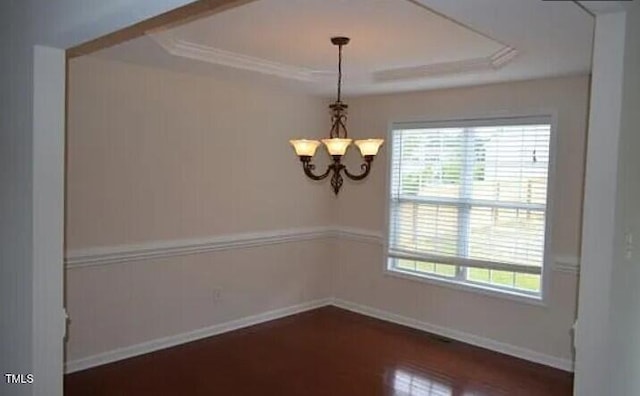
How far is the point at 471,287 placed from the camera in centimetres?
480

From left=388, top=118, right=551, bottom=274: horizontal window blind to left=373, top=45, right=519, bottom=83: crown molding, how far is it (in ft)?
2.24

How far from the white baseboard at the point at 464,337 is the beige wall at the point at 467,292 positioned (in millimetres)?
42

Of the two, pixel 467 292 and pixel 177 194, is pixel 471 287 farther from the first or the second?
pixel 177 194

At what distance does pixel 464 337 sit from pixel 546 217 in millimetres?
1341

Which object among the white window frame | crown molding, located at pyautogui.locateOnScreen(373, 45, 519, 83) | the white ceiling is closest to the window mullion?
the white window frame

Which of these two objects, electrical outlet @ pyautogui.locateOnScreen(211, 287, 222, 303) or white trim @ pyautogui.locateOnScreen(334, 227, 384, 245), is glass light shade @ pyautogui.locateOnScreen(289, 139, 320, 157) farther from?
white trim @ pyautogui.locateOnScreen(334, 227, 384, 245)

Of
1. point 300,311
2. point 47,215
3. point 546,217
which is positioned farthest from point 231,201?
point 546,217

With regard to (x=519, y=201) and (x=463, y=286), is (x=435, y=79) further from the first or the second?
(x=463, y=286)

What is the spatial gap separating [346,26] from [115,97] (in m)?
1.93

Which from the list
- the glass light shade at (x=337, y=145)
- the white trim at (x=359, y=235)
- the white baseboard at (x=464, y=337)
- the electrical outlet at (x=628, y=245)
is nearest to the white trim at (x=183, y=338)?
the white baseboard at (x=464, y=337)

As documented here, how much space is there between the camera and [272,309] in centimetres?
539

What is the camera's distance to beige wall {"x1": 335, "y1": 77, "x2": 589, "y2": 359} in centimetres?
421

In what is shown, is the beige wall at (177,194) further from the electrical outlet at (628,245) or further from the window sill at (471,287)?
the electrical outlet at (628,245)

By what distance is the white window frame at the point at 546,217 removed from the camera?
4.30m
